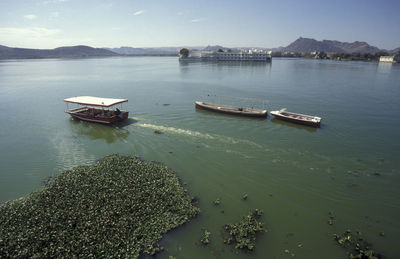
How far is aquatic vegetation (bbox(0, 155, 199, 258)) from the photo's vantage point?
9.78 metres

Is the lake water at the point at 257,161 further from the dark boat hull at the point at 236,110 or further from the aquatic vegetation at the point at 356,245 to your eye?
the dark boat hull at the point at 236,110

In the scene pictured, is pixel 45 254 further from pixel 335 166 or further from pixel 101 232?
pixel 335 166

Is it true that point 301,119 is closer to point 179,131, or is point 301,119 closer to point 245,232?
point 179,131

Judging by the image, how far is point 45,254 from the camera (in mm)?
9258

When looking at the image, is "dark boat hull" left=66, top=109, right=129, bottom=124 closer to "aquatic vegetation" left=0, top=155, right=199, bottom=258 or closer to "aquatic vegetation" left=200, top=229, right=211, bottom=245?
"aquatic vegetation" left=0, top=155, right=199, bottom=258

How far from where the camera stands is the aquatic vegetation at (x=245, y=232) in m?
10.8

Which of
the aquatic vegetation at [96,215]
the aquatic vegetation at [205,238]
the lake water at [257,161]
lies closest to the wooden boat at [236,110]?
the lake water at [257,161]

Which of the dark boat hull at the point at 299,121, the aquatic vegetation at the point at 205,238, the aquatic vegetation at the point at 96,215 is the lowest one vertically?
the aquatic vegetation at the point at 205,238

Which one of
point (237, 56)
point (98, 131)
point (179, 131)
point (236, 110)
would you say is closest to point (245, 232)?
point (179, 131)

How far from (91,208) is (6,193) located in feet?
26.2

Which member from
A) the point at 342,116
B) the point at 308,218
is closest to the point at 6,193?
the point at 308,218

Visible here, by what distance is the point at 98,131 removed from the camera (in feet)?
86.3

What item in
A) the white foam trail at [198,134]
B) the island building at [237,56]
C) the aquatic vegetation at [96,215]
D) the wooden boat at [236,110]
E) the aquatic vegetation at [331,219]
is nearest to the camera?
the aquatic vegetation at [96,215]

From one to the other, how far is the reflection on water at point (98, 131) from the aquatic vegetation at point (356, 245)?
70.7ft
